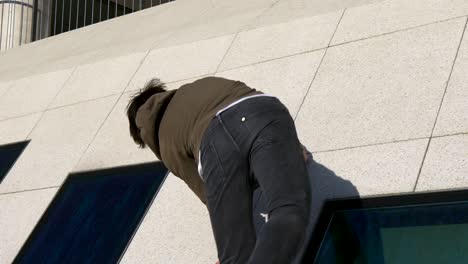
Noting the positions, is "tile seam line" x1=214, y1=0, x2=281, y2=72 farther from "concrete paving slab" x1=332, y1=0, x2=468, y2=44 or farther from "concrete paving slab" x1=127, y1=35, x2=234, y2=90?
"concrete paving slab" x1=332, y1=0, x2=468, y2=44

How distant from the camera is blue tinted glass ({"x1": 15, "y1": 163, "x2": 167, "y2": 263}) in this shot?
5.39 m

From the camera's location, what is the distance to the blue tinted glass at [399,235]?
4.05m

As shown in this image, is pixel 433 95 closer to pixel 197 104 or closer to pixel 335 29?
pixel 335 29

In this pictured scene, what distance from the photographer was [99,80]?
25.3ft

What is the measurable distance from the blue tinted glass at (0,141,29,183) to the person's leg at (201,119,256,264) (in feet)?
12.7

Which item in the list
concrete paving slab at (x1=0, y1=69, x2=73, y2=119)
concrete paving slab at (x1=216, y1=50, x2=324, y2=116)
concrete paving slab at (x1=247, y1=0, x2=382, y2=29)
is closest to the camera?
concrete paving slab at (x1=216, y1=50, x2=324, y2=116)

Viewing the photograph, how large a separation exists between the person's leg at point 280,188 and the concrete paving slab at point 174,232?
1.49 m

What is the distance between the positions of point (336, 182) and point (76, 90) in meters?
3.73

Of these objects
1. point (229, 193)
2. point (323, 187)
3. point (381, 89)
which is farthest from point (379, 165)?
point (229, 193)

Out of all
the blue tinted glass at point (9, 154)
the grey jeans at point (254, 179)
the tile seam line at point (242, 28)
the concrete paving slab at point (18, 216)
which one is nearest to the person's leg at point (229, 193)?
the grey jeans at point (254, 179)

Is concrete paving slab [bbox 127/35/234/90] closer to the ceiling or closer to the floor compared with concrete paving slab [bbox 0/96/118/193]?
closer to the ceiling

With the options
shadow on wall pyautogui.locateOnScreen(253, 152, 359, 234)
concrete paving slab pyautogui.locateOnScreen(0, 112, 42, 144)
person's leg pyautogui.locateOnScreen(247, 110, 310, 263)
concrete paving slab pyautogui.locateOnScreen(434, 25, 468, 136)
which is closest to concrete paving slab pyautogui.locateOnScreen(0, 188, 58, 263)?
concrete paving slab pyautogui.locateOnScreen(0, 112, 42, 144)

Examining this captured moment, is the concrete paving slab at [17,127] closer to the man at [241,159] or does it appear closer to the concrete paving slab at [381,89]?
the concrete paving slab at [381,89]

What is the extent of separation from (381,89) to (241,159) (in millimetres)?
2203
